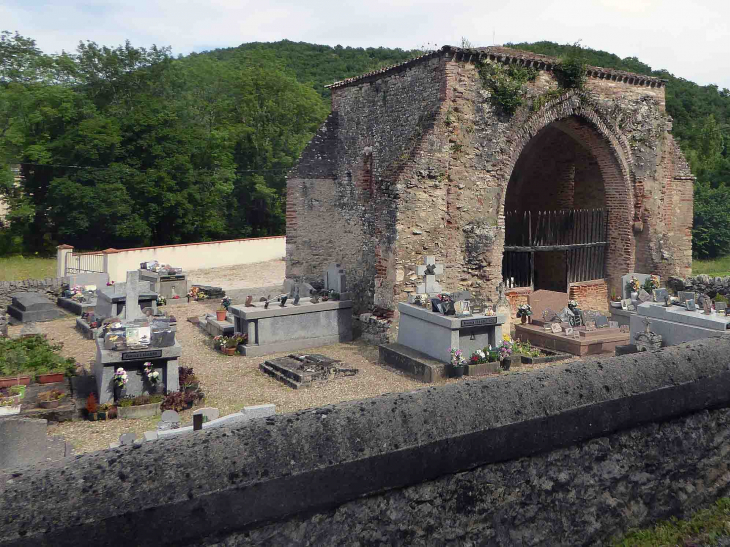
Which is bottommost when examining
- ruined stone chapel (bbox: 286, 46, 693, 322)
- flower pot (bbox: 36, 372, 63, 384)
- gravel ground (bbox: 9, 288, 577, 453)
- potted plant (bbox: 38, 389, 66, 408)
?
gravel ground (bbox: 9, 288, 577, 453)

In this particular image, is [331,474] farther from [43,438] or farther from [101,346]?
[101,346]

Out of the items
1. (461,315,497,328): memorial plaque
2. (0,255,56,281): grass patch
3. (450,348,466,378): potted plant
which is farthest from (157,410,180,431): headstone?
(0,255,56,281): grass patch

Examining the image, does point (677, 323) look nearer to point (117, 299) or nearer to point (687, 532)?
point (687, 532)

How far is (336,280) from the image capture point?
14469 mm

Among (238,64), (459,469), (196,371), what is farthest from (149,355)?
(238,64)

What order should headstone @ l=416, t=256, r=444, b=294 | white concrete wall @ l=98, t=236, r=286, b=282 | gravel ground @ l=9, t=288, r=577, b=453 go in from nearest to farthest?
gravel ground @ l=9, t=288, r=577, b=453
headstone @ l=416, t=256, r=444, b=294
white concrete wall @ l=98, t=236, r=286, b=282

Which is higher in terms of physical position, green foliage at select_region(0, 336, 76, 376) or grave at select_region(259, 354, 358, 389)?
green foliage at select_region(0, 336, 76, 376)

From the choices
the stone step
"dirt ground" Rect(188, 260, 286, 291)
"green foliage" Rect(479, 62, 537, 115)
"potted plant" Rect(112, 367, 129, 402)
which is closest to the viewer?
"potted plant" Rect(112, 367, 129, 402)

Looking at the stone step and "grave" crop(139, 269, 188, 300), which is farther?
"grave" crop(139, 269, 188, 300)

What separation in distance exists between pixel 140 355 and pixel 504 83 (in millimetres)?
9177

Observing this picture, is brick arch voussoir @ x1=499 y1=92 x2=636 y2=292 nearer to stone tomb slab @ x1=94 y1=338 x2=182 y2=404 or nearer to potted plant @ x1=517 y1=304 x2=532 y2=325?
potted plant @ x1=517 y1=304 x2=532 y2=325

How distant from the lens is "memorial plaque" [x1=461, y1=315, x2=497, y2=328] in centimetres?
1127

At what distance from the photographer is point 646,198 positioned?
16.2m

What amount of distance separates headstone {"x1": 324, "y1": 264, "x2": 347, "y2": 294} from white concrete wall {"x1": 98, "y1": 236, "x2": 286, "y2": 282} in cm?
1020
